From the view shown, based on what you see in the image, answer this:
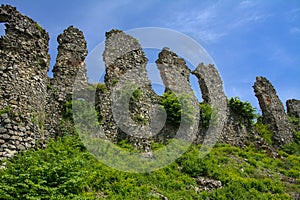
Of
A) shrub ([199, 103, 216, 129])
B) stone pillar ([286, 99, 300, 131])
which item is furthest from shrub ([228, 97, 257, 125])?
stone pillar ([286, 99, 300, 131])

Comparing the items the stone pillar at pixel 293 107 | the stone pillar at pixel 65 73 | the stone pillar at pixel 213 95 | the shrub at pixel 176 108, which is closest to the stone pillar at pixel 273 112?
the stone pillar at pixel 293 107

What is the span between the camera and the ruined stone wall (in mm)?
11562

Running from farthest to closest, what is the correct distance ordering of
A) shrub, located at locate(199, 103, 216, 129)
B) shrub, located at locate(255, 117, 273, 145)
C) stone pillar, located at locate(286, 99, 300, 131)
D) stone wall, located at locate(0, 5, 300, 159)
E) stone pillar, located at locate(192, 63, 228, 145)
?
stone pillar, located at locate(286, 99, 300, 131), shrub, located at locate(255, 117, 273, 145), stone pillar, located at locate(192, 63, 228, 145), shrub, located at locate(199, 103, 216, 129), stone wall, located at locate(0, 5, 300, 159)

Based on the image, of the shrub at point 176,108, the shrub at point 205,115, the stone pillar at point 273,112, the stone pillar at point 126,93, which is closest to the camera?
the stone pillar at point 126,93

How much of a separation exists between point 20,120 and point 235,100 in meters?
13.6

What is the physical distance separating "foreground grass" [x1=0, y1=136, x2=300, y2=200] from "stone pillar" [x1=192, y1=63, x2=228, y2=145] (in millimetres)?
2730

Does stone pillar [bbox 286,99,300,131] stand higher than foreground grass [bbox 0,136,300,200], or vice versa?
stone pillar [bbox 286,99,300,131]

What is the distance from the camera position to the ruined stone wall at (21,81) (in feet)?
37.9

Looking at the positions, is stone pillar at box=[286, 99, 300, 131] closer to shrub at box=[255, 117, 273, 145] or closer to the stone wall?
the stone wall

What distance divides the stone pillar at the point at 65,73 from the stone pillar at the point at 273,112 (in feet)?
43.0

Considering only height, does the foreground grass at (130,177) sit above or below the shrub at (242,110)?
below

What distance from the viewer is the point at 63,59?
55.1ft

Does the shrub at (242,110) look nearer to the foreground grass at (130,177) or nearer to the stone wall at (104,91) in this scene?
the stone wall at (104,91)

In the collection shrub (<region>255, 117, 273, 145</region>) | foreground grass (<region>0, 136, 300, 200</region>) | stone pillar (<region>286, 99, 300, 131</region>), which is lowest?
foreground grass (<region>0, 136, 300, 200</region>)
